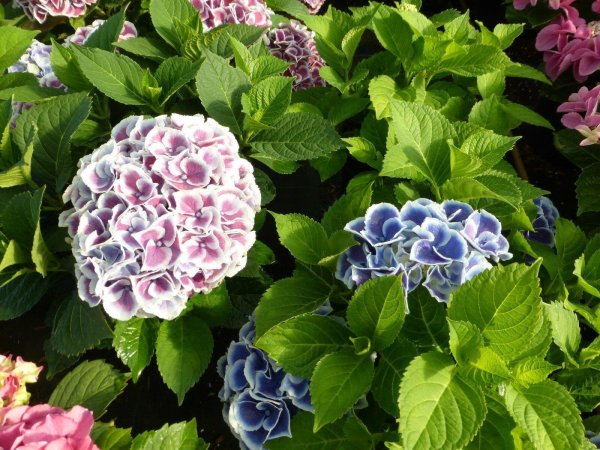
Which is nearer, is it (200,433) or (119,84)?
(119,84)

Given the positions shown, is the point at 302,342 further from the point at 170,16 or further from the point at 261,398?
the point at 170,16

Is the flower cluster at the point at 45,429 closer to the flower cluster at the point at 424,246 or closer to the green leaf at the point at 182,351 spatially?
the green leaf at the point at 182,351

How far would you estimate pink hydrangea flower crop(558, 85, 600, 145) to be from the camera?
132cm

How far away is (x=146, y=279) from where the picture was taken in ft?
2.92

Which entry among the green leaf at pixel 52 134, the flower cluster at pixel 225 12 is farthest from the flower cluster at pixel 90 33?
the green leaf at pixel 52 134

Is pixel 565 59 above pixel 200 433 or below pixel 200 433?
above

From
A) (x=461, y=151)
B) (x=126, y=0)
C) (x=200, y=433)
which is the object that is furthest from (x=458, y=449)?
(x=126, y=0)

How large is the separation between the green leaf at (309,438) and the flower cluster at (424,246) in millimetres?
250

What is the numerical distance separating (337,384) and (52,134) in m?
0.74

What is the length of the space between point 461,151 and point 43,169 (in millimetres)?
810

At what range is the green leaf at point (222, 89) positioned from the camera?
1.12m

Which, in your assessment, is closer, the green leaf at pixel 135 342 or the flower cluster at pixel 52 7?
the green leaf at pixel 135 342

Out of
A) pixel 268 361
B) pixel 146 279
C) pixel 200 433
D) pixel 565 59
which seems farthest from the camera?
pixel 565 59

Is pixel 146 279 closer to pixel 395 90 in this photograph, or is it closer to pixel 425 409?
pixel 425 409
